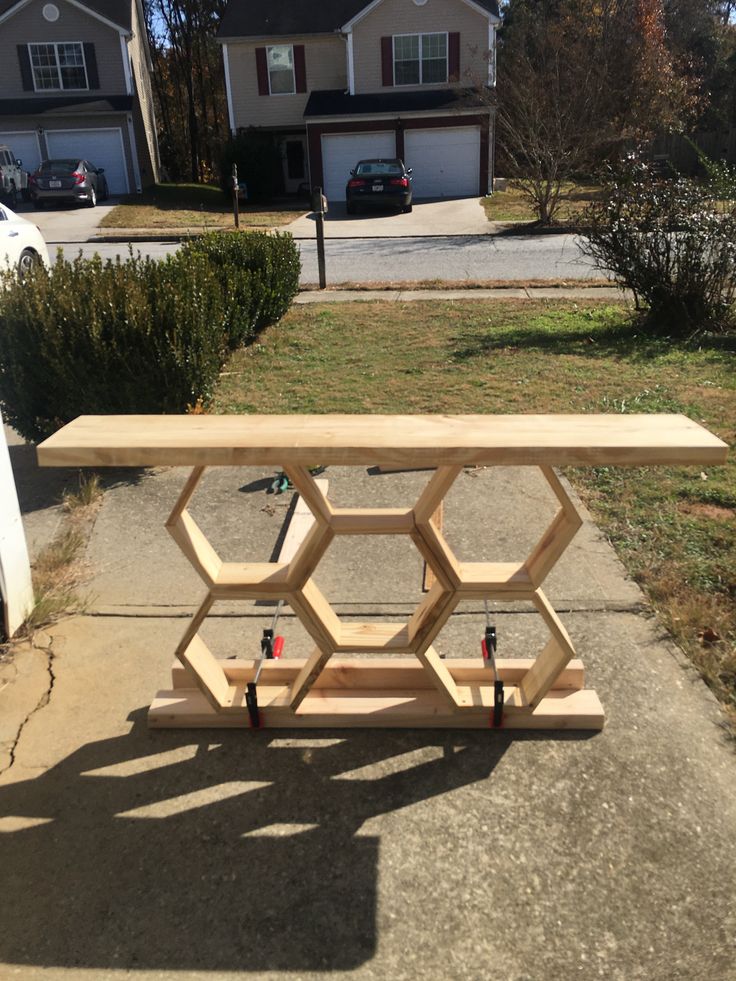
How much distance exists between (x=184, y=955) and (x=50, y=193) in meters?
28.2

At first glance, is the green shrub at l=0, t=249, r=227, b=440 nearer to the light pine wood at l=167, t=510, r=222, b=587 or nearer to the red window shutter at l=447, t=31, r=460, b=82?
the light pine wood at l=167, t=510, r=222, b=587

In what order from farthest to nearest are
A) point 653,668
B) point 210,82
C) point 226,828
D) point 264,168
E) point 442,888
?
point 210,82
point 264,168
point 653,668
point 226,828
point 442,888

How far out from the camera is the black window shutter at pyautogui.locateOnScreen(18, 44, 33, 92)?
103 ft

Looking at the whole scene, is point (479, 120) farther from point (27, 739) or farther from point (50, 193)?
point (27, 739)

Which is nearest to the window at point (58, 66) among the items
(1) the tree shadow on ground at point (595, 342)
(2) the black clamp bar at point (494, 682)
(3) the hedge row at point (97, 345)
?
(1) the tree shadow on ground at point (595, 342)

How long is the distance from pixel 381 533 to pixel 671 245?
23.3ft

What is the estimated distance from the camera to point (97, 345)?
5.37 m

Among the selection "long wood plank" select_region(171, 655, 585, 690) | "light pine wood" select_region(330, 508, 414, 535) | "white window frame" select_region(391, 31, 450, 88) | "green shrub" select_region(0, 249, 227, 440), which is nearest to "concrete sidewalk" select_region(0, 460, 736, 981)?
"long wood plank" select_region(171, 655, 585, 690)

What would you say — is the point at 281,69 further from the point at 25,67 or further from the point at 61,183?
the point at 61,183

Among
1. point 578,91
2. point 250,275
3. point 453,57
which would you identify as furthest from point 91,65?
point 250,275

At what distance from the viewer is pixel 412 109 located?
91.5ft

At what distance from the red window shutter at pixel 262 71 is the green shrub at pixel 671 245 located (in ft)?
84.7

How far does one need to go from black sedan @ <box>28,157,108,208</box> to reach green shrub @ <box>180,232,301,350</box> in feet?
61.6

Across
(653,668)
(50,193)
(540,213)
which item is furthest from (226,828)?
(50,193)
